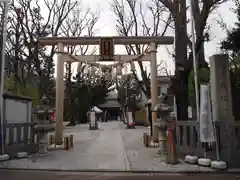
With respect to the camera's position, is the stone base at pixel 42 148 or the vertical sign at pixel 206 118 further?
the stone base at pixel 42 148

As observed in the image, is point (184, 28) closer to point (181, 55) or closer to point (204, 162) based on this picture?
point (181, 55)

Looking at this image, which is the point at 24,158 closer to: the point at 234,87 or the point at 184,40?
the point at 184,40

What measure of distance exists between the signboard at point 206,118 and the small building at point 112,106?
5145cm

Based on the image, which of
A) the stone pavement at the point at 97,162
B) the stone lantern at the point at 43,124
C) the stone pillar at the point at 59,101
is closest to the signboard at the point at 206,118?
the stone pavement at the point at 97,162

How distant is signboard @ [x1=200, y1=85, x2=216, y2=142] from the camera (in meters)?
7.46

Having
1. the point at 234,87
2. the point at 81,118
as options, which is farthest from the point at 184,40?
the point at 81,118

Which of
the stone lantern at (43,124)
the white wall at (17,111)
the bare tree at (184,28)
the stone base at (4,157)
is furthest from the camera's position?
the bare tree at (184,28)

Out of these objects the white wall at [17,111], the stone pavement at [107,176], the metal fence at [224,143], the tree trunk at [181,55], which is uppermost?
the tree trunk at [181,55]

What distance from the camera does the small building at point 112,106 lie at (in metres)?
59.8

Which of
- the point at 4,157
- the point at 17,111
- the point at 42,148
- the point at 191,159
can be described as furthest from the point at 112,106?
the point at 191,159

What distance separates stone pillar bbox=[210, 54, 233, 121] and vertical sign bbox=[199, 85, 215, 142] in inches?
12.7

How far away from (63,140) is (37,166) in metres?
3.89

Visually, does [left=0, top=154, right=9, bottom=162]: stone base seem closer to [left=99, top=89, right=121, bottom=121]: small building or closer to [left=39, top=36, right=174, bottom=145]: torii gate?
[left=39, top=36, right=174, bottom=145]: torii gate

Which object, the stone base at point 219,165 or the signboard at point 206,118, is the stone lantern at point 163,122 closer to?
the signboard at point 206,118
